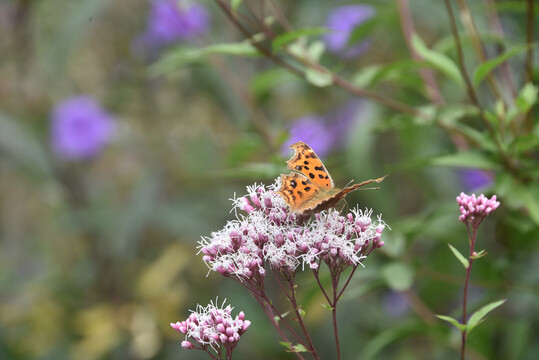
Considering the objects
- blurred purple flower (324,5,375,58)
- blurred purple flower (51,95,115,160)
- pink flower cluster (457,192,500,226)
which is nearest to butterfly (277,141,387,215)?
pink flower cluster (457,192,500,226)

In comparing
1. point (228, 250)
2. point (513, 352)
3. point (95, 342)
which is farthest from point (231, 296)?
point (228, 250)

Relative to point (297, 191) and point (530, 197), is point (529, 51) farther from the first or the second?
point (297, 191)

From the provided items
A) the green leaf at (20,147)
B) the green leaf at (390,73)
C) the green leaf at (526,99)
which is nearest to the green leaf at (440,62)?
the green leaf at (390,73)

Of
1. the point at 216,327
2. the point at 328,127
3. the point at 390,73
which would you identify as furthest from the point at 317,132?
the point at 216,327

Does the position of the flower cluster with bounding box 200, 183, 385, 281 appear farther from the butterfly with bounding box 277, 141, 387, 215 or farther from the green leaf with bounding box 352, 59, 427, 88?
the green leaf with bounding box 352, 59, 427, 88

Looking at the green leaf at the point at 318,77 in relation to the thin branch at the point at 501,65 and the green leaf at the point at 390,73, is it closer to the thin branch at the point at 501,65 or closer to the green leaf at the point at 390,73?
the green leaf at the point at 390,73

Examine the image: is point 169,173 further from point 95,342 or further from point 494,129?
point 494,129
